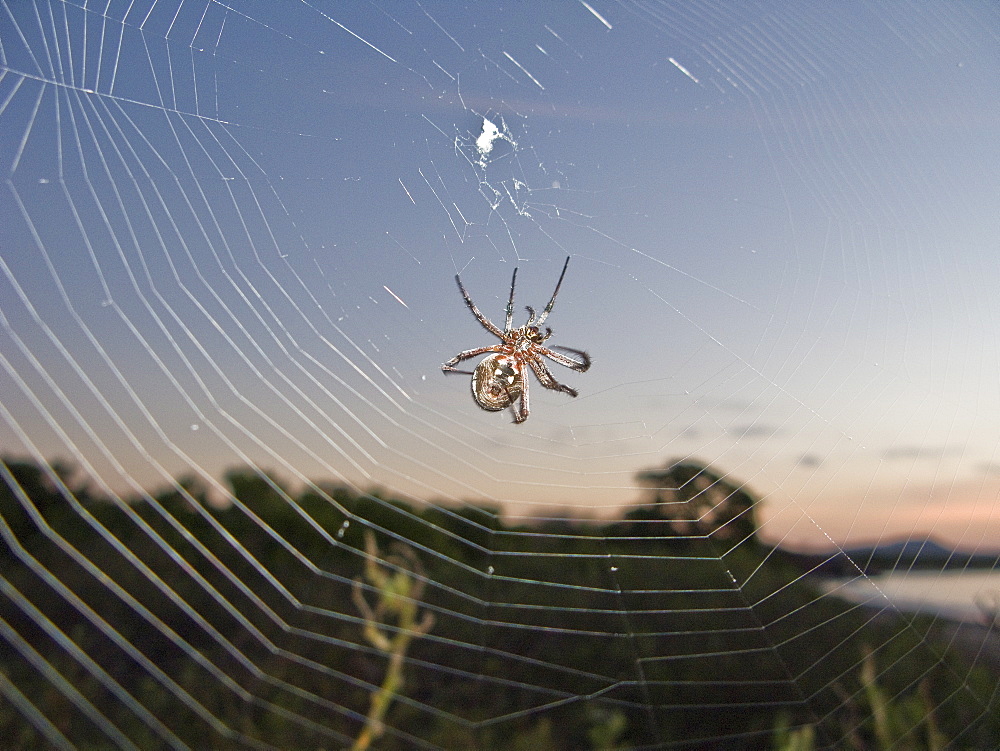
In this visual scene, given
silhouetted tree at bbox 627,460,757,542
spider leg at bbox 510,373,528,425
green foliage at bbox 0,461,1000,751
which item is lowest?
green foliage at bbox 0,461,1000,751

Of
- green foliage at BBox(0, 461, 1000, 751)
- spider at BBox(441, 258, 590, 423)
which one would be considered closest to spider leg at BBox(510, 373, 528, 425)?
spider at BBox(441, 258, 590, 423)

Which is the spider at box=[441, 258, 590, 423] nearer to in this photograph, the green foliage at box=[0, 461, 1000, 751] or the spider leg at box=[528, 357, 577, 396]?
the spider leg at box=[528, 357, 577, 396]

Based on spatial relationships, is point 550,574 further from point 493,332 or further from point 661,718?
point 493,332

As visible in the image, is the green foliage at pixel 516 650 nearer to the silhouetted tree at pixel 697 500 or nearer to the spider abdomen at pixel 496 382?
the silhouetted tree at pixel 697 500

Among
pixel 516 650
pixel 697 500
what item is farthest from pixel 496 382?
pixel 516 650

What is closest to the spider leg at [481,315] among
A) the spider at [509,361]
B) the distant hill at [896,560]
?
the spider at [509,361]

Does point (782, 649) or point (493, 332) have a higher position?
point (493, 332)

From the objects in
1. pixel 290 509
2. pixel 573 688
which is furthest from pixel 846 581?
pixel 290 509
